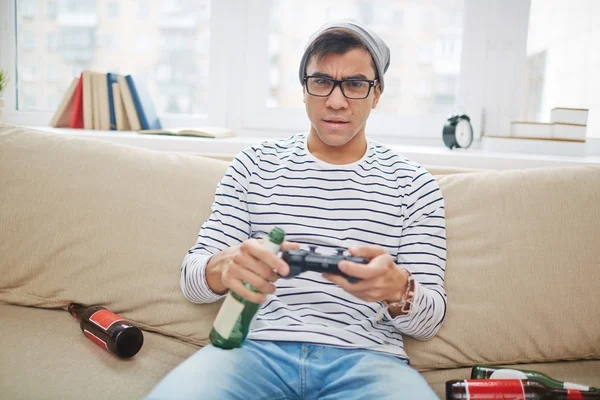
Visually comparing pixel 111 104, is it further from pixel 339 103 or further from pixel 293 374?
pixel 293 374

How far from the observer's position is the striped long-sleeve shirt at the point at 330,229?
3.64ft

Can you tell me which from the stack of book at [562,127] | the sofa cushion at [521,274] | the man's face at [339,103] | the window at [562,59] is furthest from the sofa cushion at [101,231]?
the window at [562,59]

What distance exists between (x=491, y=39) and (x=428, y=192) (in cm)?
110

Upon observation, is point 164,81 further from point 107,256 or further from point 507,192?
point 507,192

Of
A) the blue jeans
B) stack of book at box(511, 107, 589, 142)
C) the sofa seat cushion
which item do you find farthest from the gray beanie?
stack of book at box(511, 107, 589, 142)

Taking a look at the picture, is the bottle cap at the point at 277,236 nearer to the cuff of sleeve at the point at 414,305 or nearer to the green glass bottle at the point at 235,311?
the green glass bottle at the point at 235,311

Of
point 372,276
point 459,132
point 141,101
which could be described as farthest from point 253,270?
point 141,101

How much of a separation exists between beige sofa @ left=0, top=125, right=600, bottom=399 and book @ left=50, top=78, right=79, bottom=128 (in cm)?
79

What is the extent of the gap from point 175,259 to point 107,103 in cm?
112

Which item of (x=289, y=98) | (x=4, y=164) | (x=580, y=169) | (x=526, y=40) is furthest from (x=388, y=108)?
(x=4, y=164)

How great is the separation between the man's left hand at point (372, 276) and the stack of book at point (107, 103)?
149cm

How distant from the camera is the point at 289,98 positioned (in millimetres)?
2254

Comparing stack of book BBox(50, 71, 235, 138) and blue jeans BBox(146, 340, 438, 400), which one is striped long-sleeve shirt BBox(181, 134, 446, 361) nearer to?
blue jeans BBox(146, 340, 438, 400)

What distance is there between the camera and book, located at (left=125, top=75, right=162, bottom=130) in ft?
6.99
